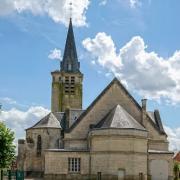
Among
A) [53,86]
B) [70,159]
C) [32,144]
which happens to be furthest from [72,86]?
[70,159]

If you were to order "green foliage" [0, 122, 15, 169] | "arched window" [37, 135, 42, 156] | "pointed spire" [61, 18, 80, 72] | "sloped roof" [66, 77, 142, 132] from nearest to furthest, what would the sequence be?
"green foliage" [0, 122, 15, 169] < "sloped roof" [66, 77, 142, 132] < "arched window" [37, 135, 42, 156] < "pointed spire" [61, 18, 80, 72]

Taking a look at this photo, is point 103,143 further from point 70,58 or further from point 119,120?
point 70,58

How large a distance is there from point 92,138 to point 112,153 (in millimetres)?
3239

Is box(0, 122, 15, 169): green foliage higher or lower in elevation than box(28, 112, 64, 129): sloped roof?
lower

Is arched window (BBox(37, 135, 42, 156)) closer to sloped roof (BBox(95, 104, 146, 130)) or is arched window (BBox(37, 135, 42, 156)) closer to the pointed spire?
sloped roof (BBox(95, 104, 146, 130))

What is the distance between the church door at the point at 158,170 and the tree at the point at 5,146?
16286 mm

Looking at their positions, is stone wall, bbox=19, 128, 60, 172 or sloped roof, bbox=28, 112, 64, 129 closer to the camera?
stone wall, bbox=19, 128, 60, 172

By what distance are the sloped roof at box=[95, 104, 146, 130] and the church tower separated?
26884 mm

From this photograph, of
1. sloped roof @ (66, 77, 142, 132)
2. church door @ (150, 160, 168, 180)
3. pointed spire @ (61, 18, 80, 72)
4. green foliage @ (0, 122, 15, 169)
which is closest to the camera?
green foliage @ (0, 122, 15, 169)

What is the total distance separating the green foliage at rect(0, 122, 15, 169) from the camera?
172ft

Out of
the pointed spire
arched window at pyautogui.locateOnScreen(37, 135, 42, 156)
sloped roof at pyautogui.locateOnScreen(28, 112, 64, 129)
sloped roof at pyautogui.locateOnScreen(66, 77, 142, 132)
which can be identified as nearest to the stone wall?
arched window at pyautogui.locateOnScreen(37, 135, 42, 156)

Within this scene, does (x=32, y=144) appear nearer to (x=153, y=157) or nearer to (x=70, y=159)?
(x=70, y=159)

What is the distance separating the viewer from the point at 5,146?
5253 centimetres

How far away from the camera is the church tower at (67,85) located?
86.8 m
